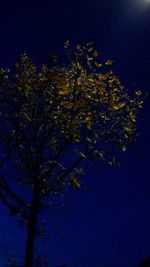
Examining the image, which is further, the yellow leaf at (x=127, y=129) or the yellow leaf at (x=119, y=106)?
the yellow leaf at (x=127, y=129)

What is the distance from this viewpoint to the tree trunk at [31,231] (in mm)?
27125

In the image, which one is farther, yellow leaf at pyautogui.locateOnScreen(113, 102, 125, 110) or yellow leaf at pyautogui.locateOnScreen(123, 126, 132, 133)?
yellow leaf at pyautogui.locateOnScreen(123, 126, 132, 133)

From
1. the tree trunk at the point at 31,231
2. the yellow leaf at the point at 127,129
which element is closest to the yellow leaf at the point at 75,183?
the tree trunk at the point at 31,231

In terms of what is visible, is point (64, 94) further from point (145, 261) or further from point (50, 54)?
point (145, 261)

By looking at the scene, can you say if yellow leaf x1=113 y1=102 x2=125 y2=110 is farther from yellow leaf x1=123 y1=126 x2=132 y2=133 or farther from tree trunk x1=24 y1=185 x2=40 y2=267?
tree trunk x1=24 y1=185 x2=40 y2=267

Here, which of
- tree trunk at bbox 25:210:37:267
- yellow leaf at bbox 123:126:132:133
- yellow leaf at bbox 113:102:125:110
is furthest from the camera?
yellow leaf at bbox 123:126:132:133

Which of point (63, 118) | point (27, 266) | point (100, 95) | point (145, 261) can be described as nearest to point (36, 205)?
point (27, 266)

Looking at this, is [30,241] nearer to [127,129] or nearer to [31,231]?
[31,231]

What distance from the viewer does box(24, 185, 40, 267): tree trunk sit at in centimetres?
2712

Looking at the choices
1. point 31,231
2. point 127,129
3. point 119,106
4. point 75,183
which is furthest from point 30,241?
point 119,106

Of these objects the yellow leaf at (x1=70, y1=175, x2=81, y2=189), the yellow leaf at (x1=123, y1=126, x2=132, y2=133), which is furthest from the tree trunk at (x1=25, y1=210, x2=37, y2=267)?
the yellow leaf at (x1=123, y1=126, x2=132, y2=133)

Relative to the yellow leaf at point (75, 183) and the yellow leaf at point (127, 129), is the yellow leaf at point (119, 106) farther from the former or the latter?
the yellow leaf at point (75, 183)

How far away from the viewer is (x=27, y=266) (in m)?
26.9

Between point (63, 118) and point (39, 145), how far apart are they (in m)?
2.38
